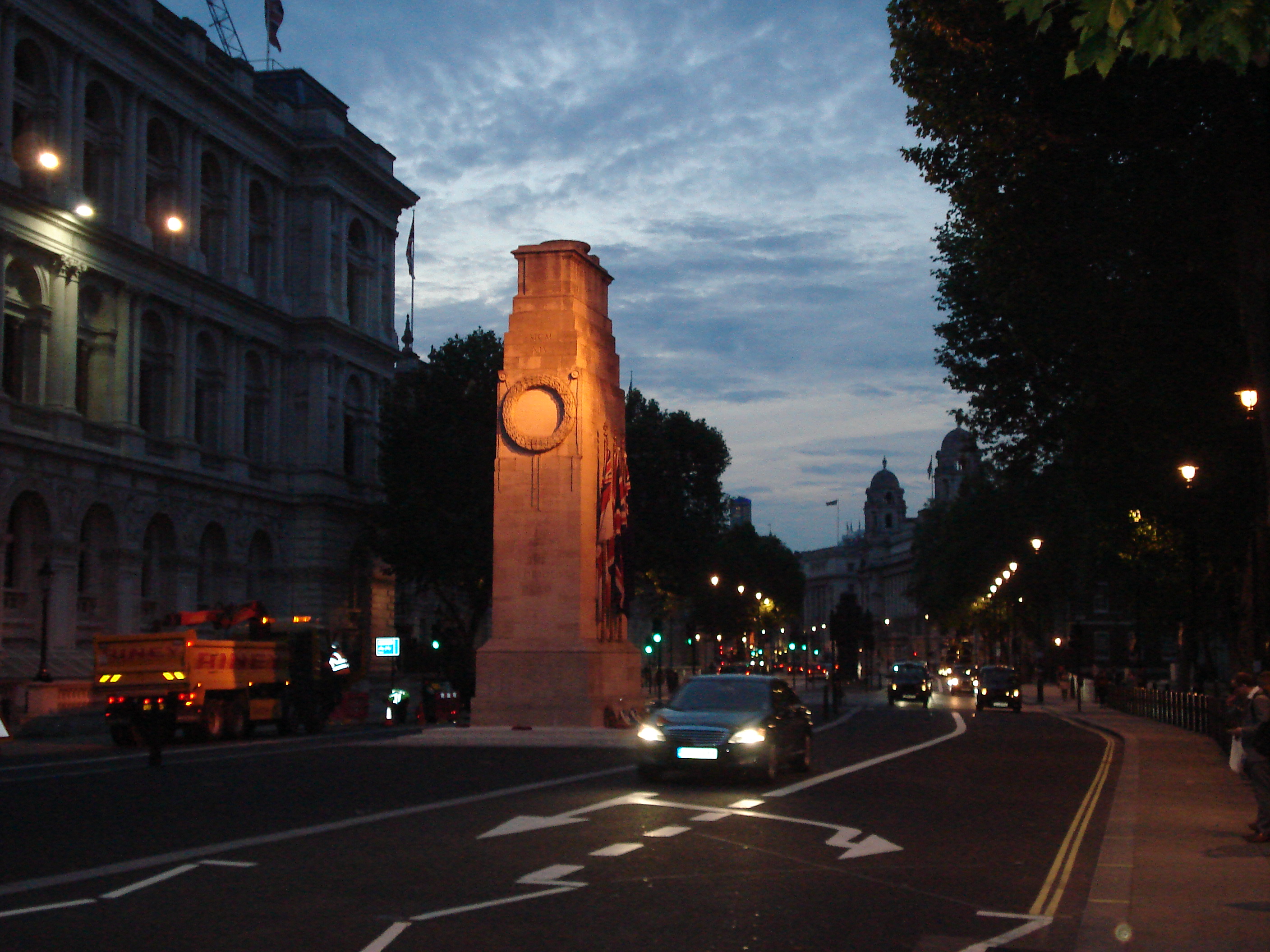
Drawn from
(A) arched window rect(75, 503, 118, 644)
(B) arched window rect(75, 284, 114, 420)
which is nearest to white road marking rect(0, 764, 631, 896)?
(A) arched window rect(75, 503, 118, 644)

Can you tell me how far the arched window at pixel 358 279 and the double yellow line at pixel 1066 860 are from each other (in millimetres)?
52367

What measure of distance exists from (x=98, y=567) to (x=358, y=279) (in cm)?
2297

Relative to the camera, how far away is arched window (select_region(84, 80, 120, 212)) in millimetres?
52375

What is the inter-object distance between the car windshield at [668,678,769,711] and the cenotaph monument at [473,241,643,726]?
36.7ft

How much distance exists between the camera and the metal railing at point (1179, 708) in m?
33.1

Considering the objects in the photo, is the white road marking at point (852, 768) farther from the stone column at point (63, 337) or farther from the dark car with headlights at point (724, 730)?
the stone column at point (63, 337)

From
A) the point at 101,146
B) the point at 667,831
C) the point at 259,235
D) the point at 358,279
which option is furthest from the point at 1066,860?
the point at 358,279

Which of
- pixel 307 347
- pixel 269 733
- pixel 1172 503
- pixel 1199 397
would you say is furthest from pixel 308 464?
pixel 1199 397

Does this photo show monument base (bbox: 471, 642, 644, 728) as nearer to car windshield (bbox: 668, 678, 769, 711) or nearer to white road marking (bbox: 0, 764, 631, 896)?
car windshield (bbox: 668, 678, 769, 711)

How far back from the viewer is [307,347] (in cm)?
6512

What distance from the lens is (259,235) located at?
2520 inches

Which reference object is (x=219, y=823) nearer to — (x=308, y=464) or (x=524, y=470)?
(x=524, y=470)

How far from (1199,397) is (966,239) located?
1012 centimetres

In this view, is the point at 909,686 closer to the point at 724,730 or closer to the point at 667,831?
the point at 724,730
